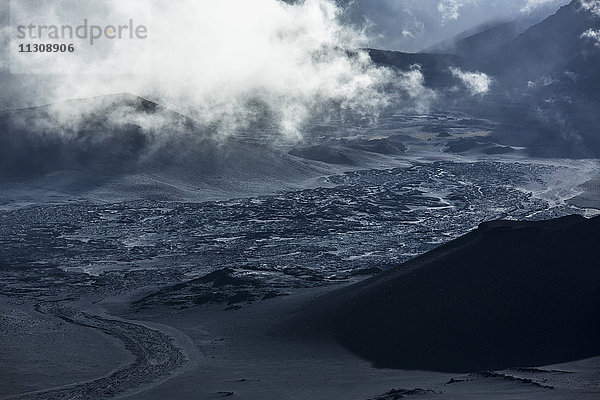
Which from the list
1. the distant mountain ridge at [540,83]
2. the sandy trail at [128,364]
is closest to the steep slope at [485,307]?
the sandy trail at [128,364]

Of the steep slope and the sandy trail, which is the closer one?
the sandy trail

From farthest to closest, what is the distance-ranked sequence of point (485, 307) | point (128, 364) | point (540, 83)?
point (540, 83) → point (485, 307) → point (128, 364)

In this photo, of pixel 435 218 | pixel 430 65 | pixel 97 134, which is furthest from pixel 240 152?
pixel 430 65

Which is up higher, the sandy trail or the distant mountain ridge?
the distant mountain ridge

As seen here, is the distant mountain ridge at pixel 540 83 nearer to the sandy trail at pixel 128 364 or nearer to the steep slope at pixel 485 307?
the steep slope at pixel 485 307

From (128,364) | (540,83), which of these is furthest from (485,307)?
(540,83)

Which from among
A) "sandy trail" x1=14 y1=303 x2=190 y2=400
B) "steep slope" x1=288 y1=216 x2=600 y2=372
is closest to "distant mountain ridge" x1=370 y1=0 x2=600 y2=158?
"steep slope" x1=288 y1=216 x2=600 y2=372

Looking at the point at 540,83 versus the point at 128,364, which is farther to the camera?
the point at 540,83

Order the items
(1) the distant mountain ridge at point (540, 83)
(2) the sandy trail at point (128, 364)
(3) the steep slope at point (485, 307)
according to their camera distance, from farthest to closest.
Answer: (1) the distant mountain ridge at point (540, 83) → (3) the steep slope at point (485, 307) → (2) the sandy trail at point (128, 364)

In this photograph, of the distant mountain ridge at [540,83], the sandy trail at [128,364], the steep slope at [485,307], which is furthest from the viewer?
the distant mountain ridge at [540,83]

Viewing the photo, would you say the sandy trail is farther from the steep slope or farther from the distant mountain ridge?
the distant mountain ridge

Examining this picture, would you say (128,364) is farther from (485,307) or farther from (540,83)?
(540,83)
